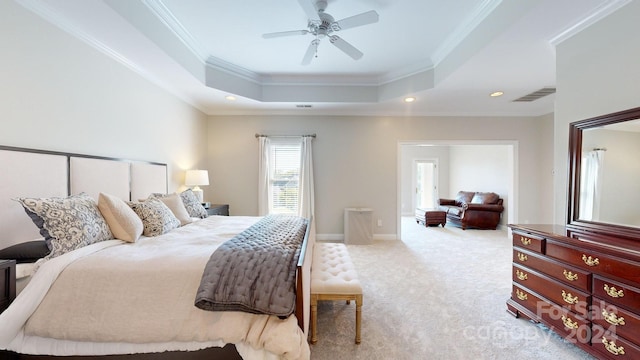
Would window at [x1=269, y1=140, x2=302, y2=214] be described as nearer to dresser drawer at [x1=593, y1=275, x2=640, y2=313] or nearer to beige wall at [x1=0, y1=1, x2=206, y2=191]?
beige wall at [x1=0, y1=1, x2=206, y2=191]

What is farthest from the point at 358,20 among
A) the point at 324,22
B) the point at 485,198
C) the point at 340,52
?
the point at 485,198

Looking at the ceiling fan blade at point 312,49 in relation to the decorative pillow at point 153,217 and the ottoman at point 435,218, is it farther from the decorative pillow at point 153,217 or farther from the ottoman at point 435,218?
the ottoman at point 435,218

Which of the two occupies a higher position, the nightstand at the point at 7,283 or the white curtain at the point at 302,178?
the white curtain at the point at 302,178

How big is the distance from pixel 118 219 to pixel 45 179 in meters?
0.65

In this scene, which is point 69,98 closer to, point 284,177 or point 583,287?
point 284,177

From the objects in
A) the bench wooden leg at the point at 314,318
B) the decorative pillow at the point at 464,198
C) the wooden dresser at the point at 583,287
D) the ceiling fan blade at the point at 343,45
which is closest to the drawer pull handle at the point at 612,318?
the wooden dresser at the point at 583,287

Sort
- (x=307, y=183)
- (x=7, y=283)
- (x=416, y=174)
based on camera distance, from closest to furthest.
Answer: (x=7, y=283) < (x=307, y=183) < (x=416, y=174)

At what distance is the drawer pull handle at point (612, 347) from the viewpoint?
154 cm

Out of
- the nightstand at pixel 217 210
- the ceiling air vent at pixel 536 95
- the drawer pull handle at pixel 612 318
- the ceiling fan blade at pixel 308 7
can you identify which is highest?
the ceiling fan blade at pixel 308 7

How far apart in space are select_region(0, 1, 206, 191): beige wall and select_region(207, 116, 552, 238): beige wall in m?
1.60

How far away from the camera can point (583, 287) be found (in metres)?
1.73

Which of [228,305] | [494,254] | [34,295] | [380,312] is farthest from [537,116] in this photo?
[34,295]

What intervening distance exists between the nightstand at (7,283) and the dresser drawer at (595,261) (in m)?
3.60

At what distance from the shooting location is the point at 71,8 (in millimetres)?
1958
